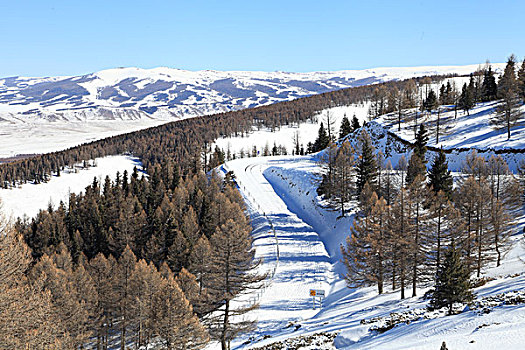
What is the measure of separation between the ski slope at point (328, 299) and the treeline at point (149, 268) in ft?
14.6

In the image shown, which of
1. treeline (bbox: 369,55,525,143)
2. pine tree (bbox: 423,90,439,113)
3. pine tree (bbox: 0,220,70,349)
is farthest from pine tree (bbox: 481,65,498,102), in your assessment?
pine tree (bbox: 0,220,70,349)

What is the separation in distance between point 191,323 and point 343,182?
1403 inches

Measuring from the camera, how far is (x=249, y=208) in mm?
71625

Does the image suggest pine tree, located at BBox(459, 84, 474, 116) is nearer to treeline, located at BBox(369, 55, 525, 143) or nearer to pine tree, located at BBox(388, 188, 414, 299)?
treeline, located at BBox(369, 55, 525, 143)

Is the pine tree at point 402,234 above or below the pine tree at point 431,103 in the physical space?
below

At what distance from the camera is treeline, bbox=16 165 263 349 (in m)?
27.4

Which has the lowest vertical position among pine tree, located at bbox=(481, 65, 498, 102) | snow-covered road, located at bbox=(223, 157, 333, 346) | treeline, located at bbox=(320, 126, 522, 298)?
snow-covered road, located at bbox=(223, 157, 333, 346)

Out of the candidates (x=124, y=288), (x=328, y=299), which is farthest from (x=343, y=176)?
(x=124, y=288)

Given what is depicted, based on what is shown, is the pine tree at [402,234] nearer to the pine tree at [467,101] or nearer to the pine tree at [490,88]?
the pine tree at [467,101]

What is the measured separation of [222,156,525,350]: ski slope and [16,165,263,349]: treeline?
444 cm

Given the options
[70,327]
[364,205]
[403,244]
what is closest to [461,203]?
[403,244]

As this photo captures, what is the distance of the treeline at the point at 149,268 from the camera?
2744 centimetres

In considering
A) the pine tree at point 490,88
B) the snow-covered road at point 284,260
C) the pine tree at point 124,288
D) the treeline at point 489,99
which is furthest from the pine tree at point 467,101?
the pine tree at point 124,288

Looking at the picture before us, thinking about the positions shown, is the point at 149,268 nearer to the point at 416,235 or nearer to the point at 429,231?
the point at 416,235
